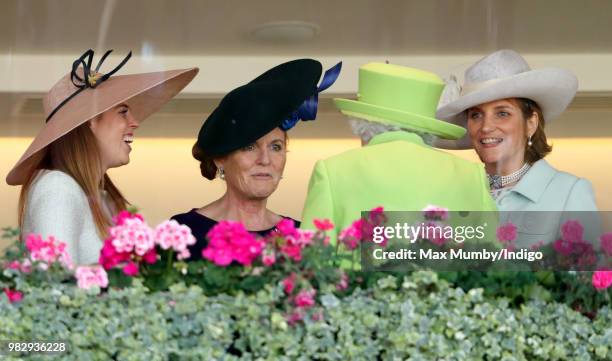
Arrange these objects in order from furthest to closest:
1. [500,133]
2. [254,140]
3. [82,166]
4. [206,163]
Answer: [206,163]
[500,133]
[254,140]
[82,166]

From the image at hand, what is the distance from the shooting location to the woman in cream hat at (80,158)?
3.04 metres

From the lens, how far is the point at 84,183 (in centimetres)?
318

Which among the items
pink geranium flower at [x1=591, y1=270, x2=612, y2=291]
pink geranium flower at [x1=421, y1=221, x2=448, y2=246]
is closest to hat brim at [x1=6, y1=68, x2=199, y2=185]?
pink geranium flower at [x1=421, y1=221, x2=448, y2=246]

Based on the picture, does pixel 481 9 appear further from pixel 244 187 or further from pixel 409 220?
pixel 409 220

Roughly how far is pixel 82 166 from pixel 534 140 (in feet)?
4.69

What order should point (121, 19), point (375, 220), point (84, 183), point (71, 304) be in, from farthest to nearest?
point (121, 19), point (84, 183), point (375, 220), point (71, 304)

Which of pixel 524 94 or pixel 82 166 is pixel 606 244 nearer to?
pixel 524 94

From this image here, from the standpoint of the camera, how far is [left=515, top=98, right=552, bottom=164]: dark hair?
3.64 m

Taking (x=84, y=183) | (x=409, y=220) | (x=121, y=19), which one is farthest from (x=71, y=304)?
(x=121, y=19)

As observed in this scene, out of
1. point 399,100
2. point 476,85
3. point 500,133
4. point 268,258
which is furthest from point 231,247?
point 476,85

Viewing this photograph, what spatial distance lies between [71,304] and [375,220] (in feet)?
2.46

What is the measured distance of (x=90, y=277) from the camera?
263 cm

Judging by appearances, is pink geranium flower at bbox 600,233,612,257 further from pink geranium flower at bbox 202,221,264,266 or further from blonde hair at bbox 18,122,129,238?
blonde hair at bbox 18,122,129,238

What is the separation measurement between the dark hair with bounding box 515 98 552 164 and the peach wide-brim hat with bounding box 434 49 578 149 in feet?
0.07
